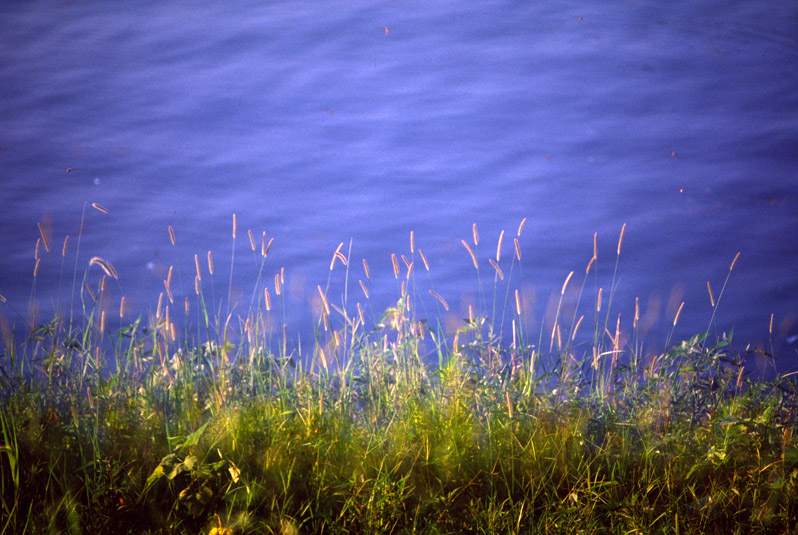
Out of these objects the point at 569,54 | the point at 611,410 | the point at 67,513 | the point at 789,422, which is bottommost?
the point at 789,422

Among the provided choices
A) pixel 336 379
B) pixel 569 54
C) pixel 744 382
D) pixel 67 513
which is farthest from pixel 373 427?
pixel 569 54

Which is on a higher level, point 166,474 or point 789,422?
point 166,474

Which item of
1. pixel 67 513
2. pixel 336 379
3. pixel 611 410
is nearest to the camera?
pixel 67 513

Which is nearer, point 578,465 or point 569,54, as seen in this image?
point 578,465

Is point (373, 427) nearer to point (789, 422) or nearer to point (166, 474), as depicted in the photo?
point (166, 474)

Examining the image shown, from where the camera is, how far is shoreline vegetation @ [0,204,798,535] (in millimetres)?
1665

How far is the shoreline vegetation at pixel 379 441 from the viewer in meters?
1.67

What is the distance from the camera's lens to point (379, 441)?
1.82 m

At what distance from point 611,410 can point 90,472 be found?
4.66 ft

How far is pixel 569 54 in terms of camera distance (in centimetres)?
590

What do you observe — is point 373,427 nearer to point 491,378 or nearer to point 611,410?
point 491,378

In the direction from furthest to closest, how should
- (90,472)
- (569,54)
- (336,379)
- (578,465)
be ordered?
(569,54) < (336,379) < (578,465) < (90,472)

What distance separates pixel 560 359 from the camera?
2111mm

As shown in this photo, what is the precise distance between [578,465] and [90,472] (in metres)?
→ 1.25
